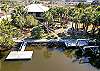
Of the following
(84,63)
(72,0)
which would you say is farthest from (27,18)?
(72,0)

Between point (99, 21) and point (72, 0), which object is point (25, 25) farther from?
point (72, 0)

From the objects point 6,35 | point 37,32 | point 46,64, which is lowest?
point 46,64

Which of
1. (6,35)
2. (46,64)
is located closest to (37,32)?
(6,35)

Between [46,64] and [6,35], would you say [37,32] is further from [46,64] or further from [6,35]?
[46,64]

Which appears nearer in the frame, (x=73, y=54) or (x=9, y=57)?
(x=9, y=57)

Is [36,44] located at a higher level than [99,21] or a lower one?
lower

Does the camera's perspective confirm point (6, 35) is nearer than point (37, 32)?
Yes

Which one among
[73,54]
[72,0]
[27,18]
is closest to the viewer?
[73,54]

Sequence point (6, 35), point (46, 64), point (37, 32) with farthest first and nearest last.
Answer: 1. point (37, 32)
2. point (6, 35)
3. point (46, 64)

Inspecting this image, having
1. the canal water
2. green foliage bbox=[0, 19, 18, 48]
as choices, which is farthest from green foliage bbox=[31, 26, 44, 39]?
the canal water
